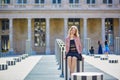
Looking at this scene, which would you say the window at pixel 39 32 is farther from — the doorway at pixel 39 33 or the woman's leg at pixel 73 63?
the woman's leg at pixel 73 63

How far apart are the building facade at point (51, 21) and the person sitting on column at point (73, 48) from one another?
162 ft

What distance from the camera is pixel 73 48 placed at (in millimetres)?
19219

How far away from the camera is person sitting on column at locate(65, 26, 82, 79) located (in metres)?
18.8

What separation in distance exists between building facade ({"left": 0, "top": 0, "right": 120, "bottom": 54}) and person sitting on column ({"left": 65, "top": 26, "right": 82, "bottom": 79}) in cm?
4936

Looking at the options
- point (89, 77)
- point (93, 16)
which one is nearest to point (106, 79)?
point (89, 77)

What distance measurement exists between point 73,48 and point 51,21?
5556 centimetres

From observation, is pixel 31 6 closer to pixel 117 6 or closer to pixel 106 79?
pixel 117 6

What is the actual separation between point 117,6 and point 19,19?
16.9 m

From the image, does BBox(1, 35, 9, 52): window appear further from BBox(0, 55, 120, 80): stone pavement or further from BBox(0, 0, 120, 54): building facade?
BBox(0, 55, 120, 80): stone pavement

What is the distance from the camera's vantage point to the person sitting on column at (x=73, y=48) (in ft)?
61.8

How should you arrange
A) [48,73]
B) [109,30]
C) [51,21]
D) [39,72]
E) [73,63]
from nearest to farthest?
[73,63] → [48,73] → [39,72] → [109,30] → [51,21]

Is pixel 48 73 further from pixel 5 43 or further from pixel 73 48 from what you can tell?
pixel 5 43

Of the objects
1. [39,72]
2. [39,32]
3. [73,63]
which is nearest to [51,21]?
[39,32]

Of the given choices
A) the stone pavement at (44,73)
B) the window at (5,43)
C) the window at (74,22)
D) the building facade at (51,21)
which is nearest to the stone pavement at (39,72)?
the stone pavement at (44,73)
